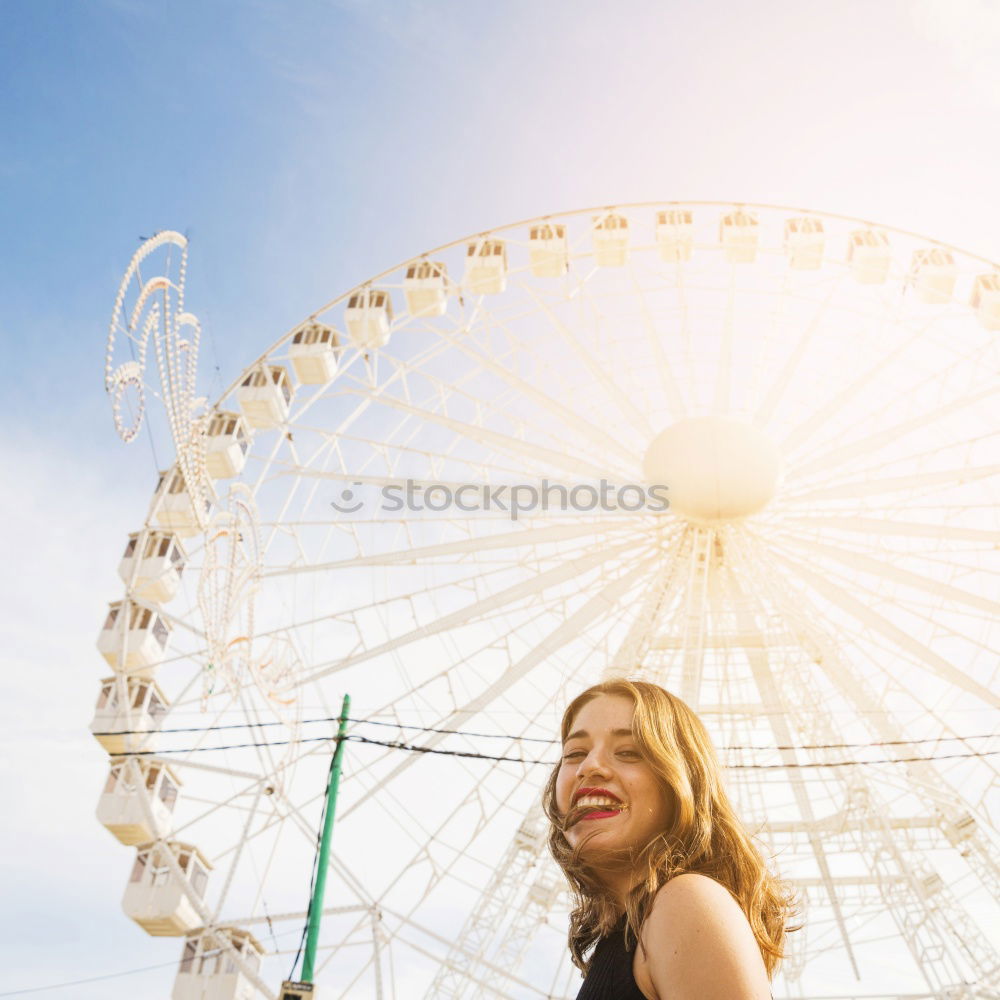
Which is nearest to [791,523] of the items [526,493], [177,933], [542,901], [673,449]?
[673,449]

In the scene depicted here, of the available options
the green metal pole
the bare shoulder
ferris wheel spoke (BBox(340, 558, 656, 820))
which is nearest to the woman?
the bare shoulder

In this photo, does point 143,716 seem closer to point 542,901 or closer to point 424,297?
point 542,901

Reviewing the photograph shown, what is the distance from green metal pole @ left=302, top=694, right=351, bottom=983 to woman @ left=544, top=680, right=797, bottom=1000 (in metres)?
7.05

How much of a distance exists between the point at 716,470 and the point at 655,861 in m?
13.0

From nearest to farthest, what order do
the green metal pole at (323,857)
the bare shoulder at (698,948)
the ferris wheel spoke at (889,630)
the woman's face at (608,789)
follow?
1. the bare shoulder at (698,948)
2. the woman's face at (608,789)
3. the green metal pole at (323,857)
4. the ferris wheel spoke at (889,630)

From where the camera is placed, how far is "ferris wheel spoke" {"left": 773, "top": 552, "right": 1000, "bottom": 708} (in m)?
13.2

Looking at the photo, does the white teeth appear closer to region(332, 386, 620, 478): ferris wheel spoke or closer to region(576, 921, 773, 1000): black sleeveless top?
region(576, 921, 773, 1000): black sleeveless top

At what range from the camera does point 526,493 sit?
1549 cm

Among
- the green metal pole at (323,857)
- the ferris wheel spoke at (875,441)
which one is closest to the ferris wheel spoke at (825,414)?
the ferris wheel spoke at (875,441)

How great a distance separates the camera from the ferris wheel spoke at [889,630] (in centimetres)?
1323

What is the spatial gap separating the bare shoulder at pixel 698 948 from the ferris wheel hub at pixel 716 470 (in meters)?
13.2

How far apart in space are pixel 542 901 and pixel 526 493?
6969mm

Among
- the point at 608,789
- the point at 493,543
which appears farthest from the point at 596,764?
the point at 493,543

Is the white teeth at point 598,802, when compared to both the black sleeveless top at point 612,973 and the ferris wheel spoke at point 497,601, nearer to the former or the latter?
the black sleeveless top at point 612,973
